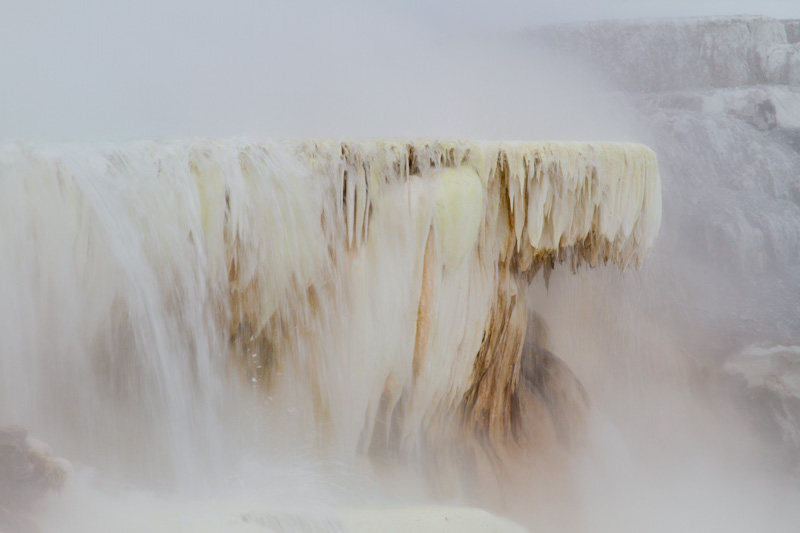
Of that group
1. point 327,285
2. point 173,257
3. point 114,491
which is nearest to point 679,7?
point 327,285

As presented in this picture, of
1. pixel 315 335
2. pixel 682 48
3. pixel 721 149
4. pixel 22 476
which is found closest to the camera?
pixel 22 476

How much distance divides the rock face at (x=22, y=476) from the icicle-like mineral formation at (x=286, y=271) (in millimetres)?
318

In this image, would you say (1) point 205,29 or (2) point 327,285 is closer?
(2) point 327,285

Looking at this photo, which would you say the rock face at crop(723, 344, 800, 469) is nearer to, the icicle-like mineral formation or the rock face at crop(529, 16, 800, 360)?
the rock face at crop(529, 16, 800, 360)

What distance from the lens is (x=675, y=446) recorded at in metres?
4.05

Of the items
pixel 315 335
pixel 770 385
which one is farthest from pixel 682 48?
pixel 315 335

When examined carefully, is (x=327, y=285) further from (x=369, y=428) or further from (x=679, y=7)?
(x=679, y=7)

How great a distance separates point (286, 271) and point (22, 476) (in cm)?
101

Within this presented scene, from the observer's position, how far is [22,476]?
1.83m

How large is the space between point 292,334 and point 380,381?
0.40 meters

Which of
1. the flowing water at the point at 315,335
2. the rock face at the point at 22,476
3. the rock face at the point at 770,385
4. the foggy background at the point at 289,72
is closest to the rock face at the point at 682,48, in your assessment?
the foggy background at the point at 289,72

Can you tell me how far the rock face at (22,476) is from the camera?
178cm

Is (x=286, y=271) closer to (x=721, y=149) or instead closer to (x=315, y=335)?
(x=315, y=335)

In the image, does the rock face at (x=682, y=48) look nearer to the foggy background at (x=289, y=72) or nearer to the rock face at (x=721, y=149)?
the rock face at (x=721, y=149)
